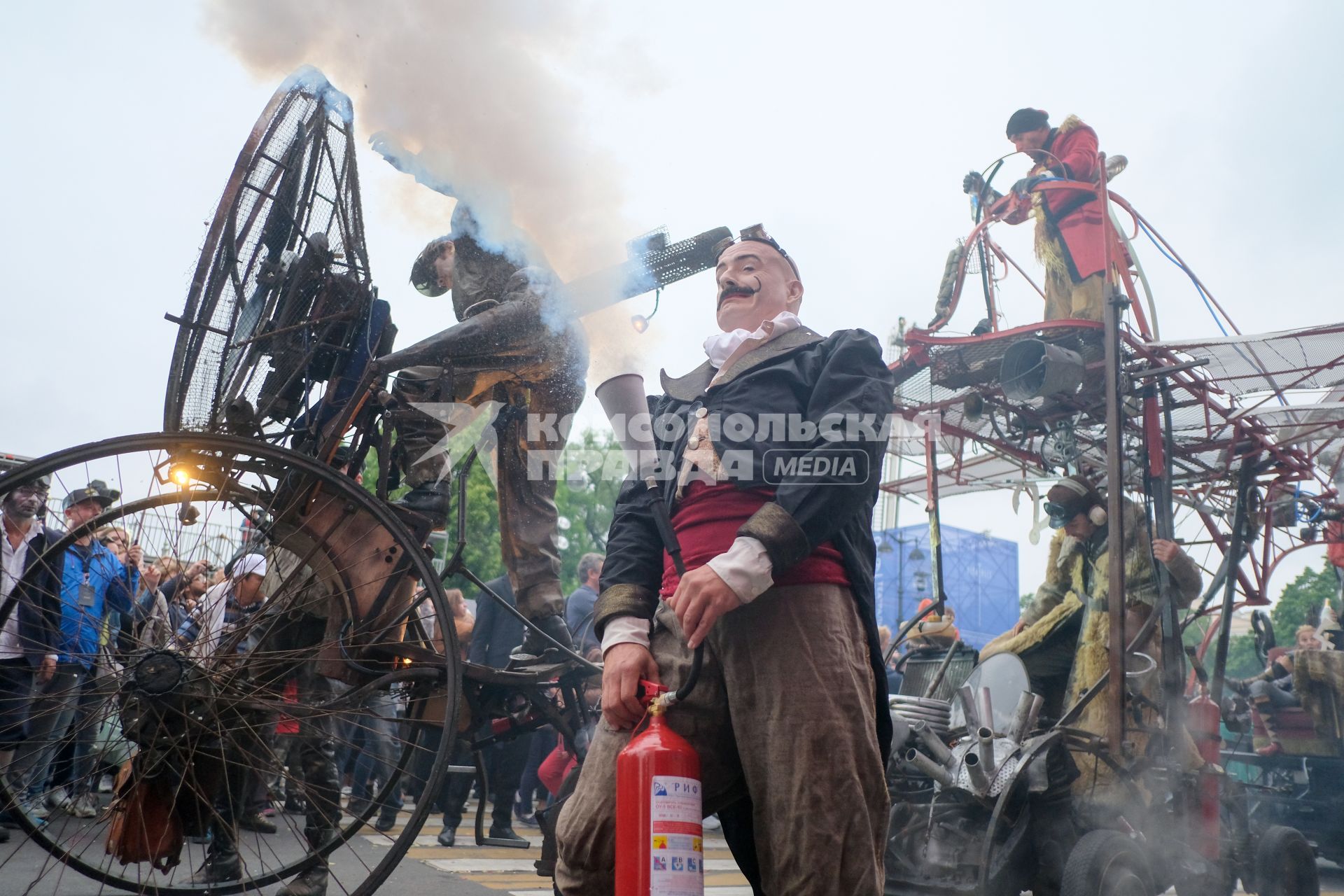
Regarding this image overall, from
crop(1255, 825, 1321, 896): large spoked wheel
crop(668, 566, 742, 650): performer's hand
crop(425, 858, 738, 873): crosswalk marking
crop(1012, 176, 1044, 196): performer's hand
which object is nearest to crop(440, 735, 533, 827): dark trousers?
crop(425, 858, 738, 873): crosswalk marking

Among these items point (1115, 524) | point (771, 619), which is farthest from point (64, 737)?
point (1115, 524)

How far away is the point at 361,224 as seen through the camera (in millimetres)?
3752

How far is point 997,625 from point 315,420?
2138 centimetres

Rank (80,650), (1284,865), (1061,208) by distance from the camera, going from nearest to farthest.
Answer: (80,650) → (1284,865) → (1061,208)

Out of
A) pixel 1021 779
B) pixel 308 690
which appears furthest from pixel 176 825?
Answer: pixel 1021 779

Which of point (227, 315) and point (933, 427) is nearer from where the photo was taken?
point (227, 315)

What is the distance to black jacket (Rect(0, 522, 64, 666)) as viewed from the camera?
9.39ft

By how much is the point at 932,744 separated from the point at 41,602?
9.92 ft

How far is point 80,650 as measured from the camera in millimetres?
3109

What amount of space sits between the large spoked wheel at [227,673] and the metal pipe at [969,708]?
1.95 m

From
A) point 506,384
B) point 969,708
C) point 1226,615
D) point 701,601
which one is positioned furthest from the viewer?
point 1226,615

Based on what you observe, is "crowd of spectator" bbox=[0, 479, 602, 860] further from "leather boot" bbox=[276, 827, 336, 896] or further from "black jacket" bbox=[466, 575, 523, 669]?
"black jacket" bbox=[466, 575, 523, 669]

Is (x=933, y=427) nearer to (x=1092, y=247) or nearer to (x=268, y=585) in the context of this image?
(x=1092, y=247)

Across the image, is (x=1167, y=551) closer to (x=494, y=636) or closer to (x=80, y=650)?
(x=494, y=636)
